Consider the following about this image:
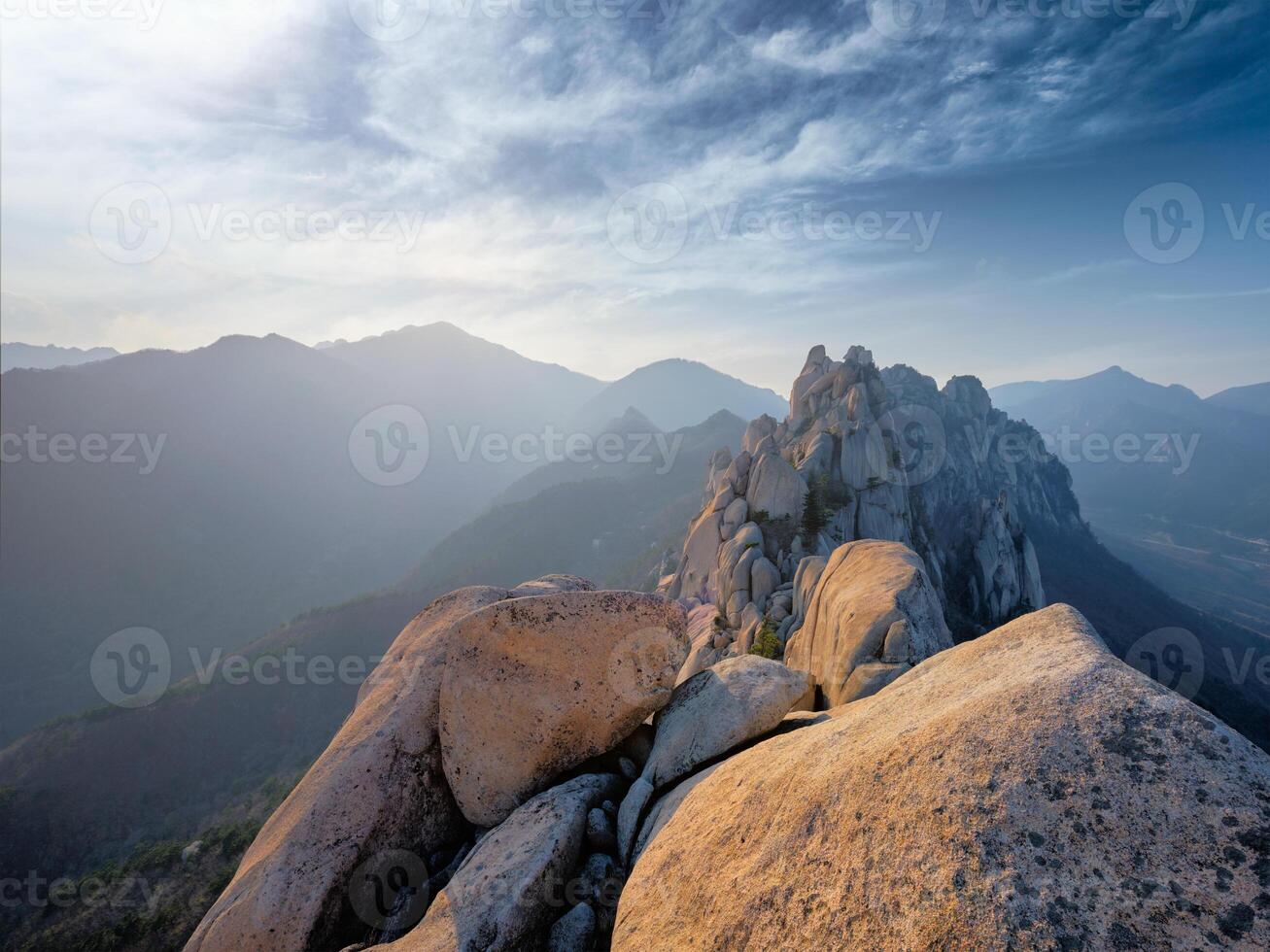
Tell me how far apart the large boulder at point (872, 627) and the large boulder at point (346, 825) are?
809 cm

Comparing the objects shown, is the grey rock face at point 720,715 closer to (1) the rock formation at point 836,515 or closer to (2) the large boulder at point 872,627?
(2) the large boulder at point 872,627

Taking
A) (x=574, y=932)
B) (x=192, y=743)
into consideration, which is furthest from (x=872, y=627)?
(x=192, y=743)

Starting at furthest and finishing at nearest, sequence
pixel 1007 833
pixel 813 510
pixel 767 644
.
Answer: pixel 813 510 → pixel 767 644 → pixel 1007 833

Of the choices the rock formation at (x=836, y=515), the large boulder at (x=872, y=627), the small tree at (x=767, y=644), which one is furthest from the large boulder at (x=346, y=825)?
the rock formation at (x=836, y=515)

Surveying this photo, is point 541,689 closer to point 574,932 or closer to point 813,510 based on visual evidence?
point 574,932

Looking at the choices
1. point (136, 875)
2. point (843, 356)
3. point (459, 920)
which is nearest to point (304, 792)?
point (459, 920)

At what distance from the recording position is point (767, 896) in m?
4.56

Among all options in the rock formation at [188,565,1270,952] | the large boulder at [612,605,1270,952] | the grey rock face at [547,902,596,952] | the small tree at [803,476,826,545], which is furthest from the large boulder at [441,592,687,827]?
the small tree at [803,476,826,545]

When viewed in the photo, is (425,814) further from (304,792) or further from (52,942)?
(52,942)

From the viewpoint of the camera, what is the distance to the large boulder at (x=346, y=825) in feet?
27.2

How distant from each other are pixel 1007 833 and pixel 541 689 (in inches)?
281

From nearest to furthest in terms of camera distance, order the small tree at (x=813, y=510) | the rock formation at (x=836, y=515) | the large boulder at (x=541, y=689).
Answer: the large boulder at (x=541, y=689) < the rock formation at (x=836, y=515) < the small tree at (x=813, y=510)

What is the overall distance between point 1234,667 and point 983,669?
123 meters

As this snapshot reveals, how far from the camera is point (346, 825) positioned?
912cm
